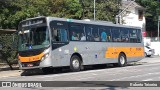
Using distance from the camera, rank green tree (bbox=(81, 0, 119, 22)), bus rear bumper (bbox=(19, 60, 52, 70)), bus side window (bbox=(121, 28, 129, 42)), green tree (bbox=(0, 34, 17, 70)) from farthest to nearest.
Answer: green tree (bbox=(81, 0, 119, 22)) < bus side window (bbox=(121, 28, 129, 42)) < green tree (bbox=(0, 34, 17, 70)) < bus rear bumper (bbox=(19, 60, 52, 70))

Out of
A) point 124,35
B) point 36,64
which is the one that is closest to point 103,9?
point 124,35

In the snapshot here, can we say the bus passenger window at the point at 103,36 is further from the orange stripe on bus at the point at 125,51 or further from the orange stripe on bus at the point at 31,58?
the orange stripe on bus at the point at 31,58

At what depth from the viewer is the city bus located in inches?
826

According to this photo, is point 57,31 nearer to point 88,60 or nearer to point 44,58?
point 44,58

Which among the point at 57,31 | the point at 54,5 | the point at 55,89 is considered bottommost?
the point at 55,89

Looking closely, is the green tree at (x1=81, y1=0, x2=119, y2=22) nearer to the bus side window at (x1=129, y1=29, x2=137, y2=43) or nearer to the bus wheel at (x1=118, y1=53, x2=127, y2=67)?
the bus side window at (x1=129, y1=29, x2=137, y2=43)

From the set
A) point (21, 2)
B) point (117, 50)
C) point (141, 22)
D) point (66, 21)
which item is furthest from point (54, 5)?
point (141, 22)

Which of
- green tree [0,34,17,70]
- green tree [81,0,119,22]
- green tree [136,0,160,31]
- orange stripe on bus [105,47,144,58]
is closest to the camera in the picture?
green tree [0,34,17,70]

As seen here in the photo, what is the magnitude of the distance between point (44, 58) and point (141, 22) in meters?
53.0

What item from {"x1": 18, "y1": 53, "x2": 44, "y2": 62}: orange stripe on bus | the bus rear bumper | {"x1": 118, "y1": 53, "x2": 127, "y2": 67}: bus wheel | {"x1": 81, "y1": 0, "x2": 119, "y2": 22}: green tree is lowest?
{"x1": 118, "y1": 53, "x2": 127, "y2": 67}: bus wheel

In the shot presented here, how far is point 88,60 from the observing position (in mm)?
24156

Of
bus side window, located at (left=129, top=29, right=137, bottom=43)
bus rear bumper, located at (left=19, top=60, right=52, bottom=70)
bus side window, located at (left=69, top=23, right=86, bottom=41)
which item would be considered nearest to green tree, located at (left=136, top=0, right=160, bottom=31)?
bus side window, located at (left=129, top=29, right=137, bottom=43)

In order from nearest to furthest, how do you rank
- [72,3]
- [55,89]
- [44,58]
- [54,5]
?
[55,89], [44,58], [54,5], [72,3]

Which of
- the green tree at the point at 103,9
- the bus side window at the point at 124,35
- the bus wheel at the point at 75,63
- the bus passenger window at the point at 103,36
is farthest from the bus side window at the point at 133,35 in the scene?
the green tree at the point at 103,9
